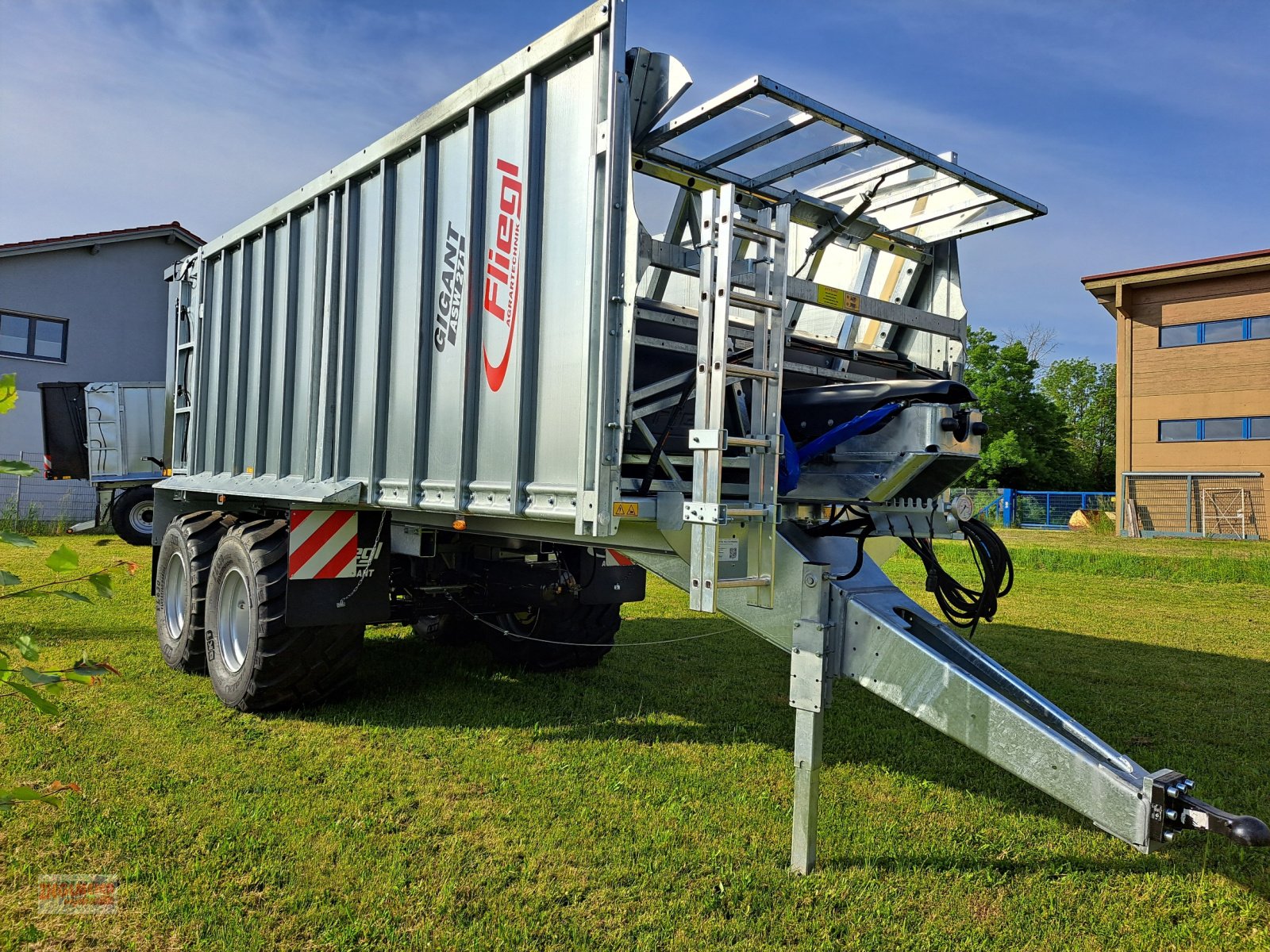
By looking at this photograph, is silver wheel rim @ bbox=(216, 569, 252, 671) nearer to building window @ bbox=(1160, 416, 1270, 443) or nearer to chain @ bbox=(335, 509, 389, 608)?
chain @ bbox=(335, 509, 389, 608)

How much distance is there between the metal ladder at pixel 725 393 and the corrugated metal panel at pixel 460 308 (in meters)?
0.35

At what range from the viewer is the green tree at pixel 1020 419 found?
145 ft

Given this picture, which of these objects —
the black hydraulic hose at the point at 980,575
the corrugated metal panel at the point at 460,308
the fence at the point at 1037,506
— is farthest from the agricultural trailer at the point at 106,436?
the fence at the point at 1037,506

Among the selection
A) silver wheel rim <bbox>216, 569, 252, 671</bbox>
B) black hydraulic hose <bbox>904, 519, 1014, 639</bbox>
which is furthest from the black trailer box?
black hydraulic hose <bbox>904, 519, 1014, 639</bbox>

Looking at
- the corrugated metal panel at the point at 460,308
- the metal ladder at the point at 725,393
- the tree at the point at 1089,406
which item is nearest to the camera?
the metal ladder at the point at 725,393

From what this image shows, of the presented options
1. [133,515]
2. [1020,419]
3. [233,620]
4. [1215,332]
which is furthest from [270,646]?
Answer: [1020,419]

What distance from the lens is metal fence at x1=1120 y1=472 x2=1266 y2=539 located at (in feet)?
80.6

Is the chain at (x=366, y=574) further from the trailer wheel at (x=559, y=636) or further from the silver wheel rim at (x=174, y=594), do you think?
the silver wheel rim at (x=174, y=594)

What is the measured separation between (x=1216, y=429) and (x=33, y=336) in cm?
2972

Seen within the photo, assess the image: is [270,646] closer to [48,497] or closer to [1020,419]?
[48,497]

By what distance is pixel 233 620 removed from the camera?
19.8ft

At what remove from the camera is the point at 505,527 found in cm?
444

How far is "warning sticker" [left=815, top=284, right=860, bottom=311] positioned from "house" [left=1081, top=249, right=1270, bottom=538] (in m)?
25.1

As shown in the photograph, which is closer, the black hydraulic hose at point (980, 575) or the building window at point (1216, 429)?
the black hydraulic hose at point (980, 575)
